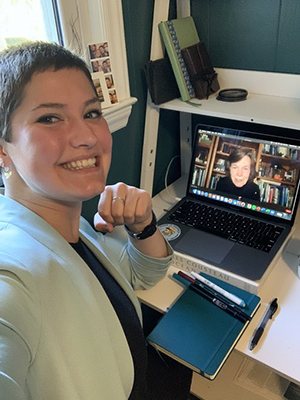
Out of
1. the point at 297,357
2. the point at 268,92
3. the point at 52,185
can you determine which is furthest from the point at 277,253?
the point at 52,185

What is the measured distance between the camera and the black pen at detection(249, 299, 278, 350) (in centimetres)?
84

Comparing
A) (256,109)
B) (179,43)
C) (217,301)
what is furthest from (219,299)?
(179,43)

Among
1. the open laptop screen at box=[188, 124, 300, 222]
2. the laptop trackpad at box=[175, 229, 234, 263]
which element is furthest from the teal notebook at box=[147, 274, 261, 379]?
the open laptop screen at box=[188, 124, 300, 222]

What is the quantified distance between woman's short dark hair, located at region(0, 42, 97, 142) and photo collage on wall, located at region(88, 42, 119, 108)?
400 millimetres

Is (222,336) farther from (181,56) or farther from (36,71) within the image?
(181,56)

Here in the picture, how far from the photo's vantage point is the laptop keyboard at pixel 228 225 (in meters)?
1.09

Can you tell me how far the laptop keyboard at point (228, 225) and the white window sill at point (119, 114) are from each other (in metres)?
0.34

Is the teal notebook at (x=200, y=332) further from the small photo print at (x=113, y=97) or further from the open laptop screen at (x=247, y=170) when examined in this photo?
the small photo print at (x=113, y=97)

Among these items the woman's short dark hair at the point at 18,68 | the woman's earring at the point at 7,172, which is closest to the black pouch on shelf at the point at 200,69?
the woman's short dark hair at the point at 18,68

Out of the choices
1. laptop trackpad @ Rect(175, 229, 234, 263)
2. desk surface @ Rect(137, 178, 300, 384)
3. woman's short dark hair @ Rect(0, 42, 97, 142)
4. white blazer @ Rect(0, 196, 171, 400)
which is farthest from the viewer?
laptop trackpad @ Rect(175, 229, 234, 263)

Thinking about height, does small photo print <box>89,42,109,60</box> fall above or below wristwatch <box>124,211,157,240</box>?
above

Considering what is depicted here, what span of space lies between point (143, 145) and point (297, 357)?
85 centimetres

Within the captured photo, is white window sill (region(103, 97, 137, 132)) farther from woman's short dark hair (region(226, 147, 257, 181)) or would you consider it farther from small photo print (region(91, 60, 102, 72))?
woman's short dark hair (region(226, 147, 257, 181))

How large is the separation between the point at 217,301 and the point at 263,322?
12 cm
